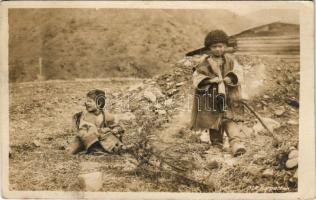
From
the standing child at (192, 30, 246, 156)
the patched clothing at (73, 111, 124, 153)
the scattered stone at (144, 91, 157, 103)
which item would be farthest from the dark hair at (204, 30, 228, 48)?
the patched clothing at (73, 111, 124, 153)

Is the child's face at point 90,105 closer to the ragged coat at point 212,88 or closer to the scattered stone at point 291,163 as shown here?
the ragged coat at point 212,88

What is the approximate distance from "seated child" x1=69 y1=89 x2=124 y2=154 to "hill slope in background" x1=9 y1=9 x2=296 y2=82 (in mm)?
69

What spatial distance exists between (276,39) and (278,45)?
0.01 meters

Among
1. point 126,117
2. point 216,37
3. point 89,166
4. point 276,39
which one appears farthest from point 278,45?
point 89,166

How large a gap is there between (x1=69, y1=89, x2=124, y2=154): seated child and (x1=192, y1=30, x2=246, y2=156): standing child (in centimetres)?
18

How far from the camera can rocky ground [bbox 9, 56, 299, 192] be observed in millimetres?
933

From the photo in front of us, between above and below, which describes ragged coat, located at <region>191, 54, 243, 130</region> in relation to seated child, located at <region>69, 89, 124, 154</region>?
above

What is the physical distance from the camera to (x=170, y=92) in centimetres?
94

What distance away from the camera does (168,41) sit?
935mm

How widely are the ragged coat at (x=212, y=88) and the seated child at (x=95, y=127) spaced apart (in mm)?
180

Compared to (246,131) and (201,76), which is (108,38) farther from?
(246,131)

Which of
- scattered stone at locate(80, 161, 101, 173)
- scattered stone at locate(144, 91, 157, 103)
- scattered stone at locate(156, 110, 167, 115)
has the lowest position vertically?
scattered stone at locate(80, 161, 101, 173)

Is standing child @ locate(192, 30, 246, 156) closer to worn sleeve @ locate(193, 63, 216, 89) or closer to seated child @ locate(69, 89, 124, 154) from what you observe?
worn sleeve @ locate(193, 63, 216, 89)

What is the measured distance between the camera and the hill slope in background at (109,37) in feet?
3.06
